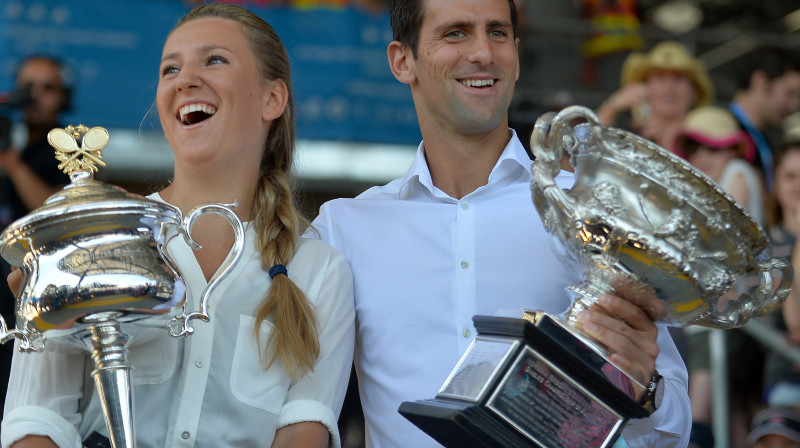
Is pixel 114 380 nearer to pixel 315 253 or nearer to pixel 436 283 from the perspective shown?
pixel 315 253

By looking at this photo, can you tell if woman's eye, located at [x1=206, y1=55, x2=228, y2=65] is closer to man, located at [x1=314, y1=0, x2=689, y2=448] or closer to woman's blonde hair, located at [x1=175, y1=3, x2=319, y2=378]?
woman's blonde hair, located at [x1=175, y1=3, x2=319, y2=378]

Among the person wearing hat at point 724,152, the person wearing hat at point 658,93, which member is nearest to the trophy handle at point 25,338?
the person wearing hat at point 724,152

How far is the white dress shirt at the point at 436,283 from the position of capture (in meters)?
2.49

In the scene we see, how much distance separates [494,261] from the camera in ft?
8.30

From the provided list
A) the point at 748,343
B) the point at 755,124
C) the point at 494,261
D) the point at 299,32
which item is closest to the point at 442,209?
the point at 494,261

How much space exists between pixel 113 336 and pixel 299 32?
160 inches

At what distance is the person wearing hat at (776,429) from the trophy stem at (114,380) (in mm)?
2592

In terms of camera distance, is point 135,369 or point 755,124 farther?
point 755,124

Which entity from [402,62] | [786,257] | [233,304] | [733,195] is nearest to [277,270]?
[233,304]

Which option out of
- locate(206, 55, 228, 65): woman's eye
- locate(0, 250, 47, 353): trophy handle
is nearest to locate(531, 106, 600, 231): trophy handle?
locate(206, 55, 228, 65): woman's eye

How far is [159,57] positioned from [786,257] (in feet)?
10.6

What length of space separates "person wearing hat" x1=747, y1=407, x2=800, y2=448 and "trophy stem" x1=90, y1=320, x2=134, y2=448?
259 cm

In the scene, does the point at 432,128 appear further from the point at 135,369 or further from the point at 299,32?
the point at 299,32

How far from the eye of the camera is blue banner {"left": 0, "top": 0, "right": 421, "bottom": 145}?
5.62 m
